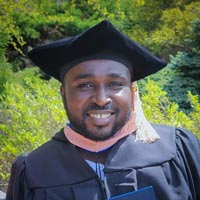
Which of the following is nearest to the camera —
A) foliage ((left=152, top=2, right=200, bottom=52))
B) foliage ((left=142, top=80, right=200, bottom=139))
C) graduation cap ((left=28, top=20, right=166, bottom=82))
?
graduation cap ((left=28, top=20, right=166, bottom=82))

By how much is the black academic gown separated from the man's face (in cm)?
12

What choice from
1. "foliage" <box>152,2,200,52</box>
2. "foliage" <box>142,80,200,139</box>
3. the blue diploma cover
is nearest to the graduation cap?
the blue diploma cover

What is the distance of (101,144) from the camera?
184 cm

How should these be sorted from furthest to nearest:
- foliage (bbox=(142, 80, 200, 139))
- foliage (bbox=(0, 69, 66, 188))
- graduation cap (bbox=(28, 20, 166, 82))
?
foliage (bbox=(0, 69, 66, 188)) < foliage (bbox=(142, 80, 200, 139)) < graduation cap (bbox=(28, 20, 166, 82))

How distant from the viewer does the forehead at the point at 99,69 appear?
177 centimetres

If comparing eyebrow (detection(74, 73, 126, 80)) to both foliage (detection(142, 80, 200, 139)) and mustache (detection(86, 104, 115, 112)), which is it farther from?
foliage (detection(142, 80, 200, 139))

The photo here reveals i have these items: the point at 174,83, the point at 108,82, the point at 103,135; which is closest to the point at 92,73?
the point at 108,82

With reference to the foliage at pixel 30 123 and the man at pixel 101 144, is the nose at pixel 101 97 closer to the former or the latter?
the man at pixel 101 144

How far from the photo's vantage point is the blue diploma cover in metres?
1.70

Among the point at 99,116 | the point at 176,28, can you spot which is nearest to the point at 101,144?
the point at 99,116

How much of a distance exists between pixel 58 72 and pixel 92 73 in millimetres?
265

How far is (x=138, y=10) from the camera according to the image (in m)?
13.3

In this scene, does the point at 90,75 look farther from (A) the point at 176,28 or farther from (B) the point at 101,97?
(A) the point at 176,28

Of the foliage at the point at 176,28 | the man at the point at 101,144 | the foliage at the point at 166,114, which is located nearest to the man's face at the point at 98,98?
the man at the point at 101,144
